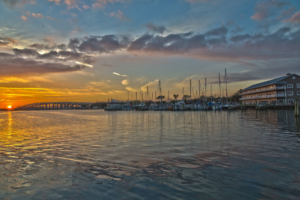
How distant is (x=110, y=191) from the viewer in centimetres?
735

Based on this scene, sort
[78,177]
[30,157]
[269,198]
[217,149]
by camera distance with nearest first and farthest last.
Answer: [269,198]
[78,177]
[30,157]
[217,149]

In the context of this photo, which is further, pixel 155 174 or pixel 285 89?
pixel 285 89

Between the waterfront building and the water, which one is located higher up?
the waterfront building

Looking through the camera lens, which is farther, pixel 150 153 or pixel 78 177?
pixel 150 153

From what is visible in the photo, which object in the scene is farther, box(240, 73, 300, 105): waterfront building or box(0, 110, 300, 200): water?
box(240, 73, 300, 105): waterfront building

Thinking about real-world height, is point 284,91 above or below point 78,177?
above

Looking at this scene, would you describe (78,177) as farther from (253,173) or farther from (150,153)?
(253,173)

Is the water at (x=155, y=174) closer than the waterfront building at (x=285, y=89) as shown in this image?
Yes

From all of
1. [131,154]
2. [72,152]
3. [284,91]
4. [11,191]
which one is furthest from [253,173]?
[284,91]

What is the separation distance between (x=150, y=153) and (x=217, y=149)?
458 centimetres

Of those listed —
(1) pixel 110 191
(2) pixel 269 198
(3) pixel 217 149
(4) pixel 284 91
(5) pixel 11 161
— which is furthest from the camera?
(4) pixel 284 91

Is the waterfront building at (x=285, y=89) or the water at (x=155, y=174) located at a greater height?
the waterfront building at (x=285, y=89)

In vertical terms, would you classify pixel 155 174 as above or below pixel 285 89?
below

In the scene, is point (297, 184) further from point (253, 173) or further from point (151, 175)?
point (151, 175)
